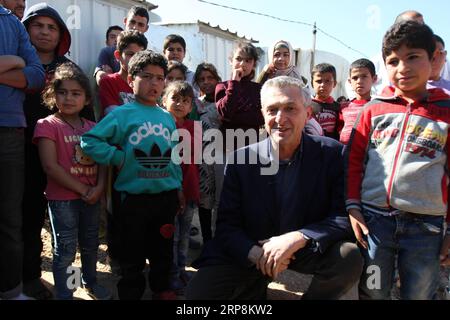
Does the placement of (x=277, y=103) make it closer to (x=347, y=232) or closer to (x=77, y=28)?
(x=347, y=232)

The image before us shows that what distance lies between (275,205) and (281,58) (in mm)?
2270

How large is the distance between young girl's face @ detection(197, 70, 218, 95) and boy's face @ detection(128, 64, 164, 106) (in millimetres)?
1326

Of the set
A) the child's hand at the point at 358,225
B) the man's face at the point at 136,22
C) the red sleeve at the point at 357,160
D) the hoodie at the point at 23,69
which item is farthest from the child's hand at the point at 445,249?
the man's face at the point at 136,22

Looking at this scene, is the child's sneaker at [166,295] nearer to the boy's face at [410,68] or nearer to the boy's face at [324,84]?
the boy's face at [410,68]

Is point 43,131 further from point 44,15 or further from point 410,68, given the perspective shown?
point 410,68

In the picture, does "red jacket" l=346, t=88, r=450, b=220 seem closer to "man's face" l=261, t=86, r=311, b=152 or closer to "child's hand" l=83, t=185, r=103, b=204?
"man's face" l=261, t=86, r=311, b=152

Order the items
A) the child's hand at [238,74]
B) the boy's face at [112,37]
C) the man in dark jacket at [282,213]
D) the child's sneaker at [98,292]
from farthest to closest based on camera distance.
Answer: the boy's face at [112,37], the child's hand at [238,74], the child's sneaker at [98,292], the man in dark jacket at [282,213]

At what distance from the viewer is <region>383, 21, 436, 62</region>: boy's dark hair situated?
218 cm

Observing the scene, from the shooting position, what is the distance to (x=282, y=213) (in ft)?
7.78

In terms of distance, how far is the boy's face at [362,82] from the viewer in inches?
161

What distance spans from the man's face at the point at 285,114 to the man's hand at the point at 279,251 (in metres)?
0.57

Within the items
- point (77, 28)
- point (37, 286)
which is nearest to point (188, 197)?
point (37, 286)

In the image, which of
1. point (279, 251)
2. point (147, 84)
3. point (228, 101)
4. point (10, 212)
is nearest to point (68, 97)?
point (147, 84)
